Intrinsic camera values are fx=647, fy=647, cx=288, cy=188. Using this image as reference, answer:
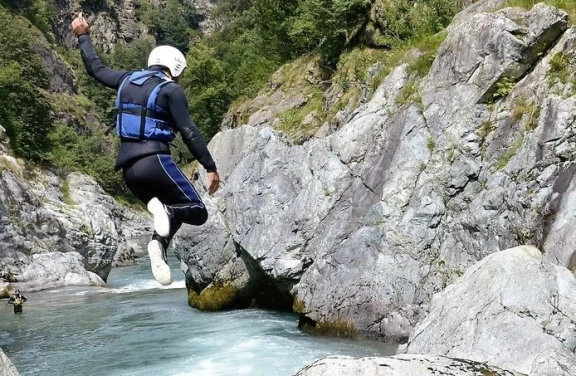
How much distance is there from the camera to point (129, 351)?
617 inches

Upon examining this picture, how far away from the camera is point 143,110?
4.94 m

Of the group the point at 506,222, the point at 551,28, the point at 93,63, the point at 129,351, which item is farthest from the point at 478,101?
the point at 93,63

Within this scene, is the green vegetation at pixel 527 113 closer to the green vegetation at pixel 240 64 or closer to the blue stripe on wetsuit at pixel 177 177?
the green vegetation at pixel 240 64

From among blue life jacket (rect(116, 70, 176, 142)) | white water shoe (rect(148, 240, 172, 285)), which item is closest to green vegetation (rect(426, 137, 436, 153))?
blue life jacket (rect(116, 70, 176, 142))

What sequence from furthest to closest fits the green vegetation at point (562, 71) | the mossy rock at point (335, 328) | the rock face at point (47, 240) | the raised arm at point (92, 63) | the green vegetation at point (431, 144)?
1. the rock face at point (47, 240)
2. the green vegetation at point (431, 144)
3. the mossy rock at point (335, 328)
4. the green vegetation at point (562, 71)
5. the raised arm at point (92, 63)

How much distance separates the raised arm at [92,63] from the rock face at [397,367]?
326 cm

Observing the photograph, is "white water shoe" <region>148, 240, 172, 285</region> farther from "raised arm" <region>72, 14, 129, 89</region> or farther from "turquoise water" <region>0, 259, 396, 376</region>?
"turquoise water" <region>0, 259, 396, 376</region>

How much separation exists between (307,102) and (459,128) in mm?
13495

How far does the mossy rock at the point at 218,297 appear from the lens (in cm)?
2012

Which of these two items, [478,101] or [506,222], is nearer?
[506,222]

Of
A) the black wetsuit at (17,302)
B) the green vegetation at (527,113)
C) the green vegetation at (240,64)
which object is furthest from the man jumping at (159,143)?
the black wetsuit at (17,302)

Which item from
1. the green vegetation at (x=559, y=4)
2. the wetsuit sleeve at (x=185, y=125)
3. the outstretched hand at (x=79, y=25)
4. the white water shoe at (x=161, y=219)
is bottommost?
the white water shoe at (x=161, y=219)

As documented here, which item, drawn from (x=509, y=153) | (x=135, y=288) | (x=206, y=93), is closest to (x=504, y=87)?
(x=509, y=153)

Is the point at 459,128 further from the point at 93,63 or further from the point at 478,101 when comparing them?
the point at 93,63
